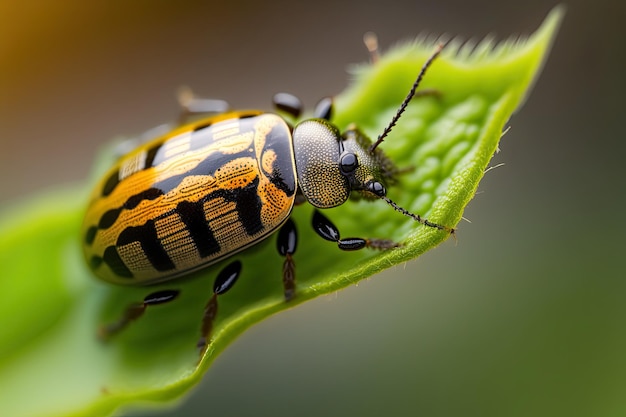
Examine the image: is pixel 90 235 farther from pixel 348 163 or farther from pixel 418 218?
pixel 418 218

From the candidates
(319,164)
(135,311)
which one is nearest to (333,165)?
(319,164)

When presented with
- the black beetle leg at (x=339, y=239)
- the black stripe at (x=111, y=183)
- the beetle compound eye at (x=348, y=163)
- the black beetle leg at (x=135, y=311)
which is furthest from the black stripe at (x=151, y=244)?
the beetle compound eye at (x=348, y=163)

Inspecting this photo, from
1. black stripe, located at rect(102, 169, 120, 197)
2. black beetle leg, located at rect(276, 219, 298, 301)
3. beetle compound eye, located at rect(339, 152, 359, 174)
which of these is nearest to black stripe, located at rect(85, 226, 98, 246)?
black stripe, located at rect(102, 169, 120, 197)

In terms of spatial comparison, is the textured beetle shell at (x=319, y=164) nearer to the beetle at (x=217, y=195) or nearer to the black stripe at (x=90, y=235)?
the beetle at (x=217, y=195)

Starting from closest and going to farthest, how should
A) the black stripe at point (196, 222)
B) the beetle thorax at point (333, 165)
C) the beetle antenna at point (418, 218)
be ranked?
the beetle antenna at point (418, 218) < the black stripe at point (196, 222) < the beetle thorax at point (333, 165)

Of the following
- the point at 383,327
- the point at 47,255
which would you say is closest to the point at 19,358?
the point at 47,255
